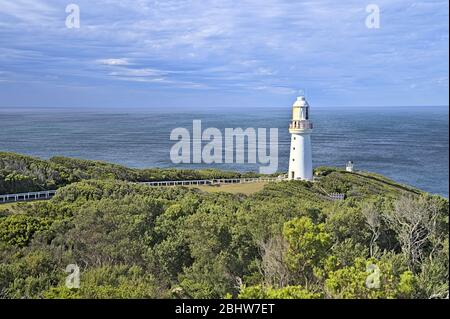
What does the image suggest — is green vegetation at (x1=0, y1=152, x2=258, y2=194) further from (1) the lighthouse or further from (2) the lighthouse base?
(1) the lighthouse

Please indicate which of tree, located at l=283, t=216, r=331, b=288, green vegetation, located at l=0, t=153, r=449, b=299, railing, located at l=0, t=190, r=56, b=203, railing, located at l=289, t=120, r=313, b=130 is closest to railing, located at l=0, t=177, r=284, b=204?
railing, located at l=0, t=190, r=56, b=203

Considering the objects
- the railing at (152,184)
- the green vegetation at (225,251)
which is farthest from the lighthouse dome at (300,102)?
the green vegetation at (225,251)

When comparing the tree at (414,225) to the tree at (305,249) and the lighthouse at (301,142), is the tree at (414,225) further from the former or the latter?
the lighthouse at (301,142)

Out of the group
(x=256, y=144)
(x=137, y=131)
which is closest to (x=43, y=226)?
(x=256, y=144)

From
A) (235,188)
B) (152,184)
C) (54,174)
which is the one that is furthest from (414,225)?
(54,174)

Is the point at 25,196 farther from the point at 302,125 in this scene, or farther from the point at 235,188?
the point at 302,125

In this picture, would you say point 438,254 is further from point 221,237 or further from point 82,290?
point 82,290
